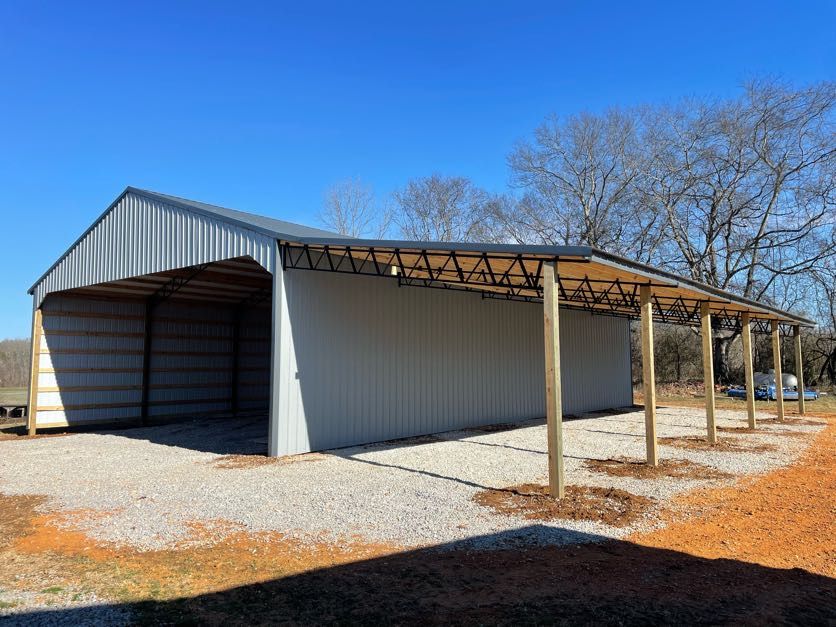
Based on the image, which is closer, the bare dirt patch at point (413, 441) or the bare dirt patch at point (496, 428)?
the bare dirt patch at point (413, 441)

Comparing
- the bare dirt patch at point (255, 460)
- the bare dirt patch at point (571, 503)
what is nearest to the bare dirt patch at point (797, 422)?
the bare dirt patch at point (571, 503)

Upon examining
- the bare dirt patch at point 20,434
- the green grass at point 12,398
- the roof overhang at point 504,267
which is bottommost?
the bare dirt patch at point 20,434

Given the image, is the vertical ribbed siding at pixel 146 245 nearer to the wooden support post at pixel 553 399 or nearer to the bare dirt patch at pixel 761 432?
the wooden support post at pixel 553 399

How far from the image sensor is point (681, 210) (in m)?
26.0

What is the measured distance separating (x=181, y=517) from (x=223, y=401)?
491 inches

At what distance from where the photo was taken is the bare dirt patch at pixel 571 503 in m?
6.05

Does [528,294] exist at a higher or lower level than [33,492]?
higher

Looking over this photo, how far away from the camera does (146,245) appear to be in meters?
12.1

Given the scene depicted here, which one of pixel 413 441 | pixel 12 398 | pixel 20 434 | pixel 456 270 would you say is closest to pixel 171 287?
pixel 20 434

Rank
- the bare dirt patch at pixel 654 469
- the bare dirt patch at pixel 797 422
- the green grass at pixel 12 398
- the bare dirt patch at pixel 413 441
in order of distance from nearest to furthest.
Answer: the bare dirt patch at pixel 654 469
the bare dirt patch at pixel 413 441
the bare dirt patch at pixel 797 422
the green grass at pixel 12 398

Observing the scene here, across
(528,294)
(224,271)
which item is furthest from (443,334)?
(224,271)

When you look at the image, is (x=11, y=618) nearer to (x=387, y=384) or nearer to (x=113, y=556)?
(x=113, y=556)

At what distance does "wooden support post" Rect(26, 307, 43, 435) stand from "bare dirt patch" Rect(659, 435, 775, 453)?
15.0 meters

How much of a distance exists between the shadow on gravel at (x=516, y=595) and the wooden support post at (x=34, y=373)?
41.4 feet
